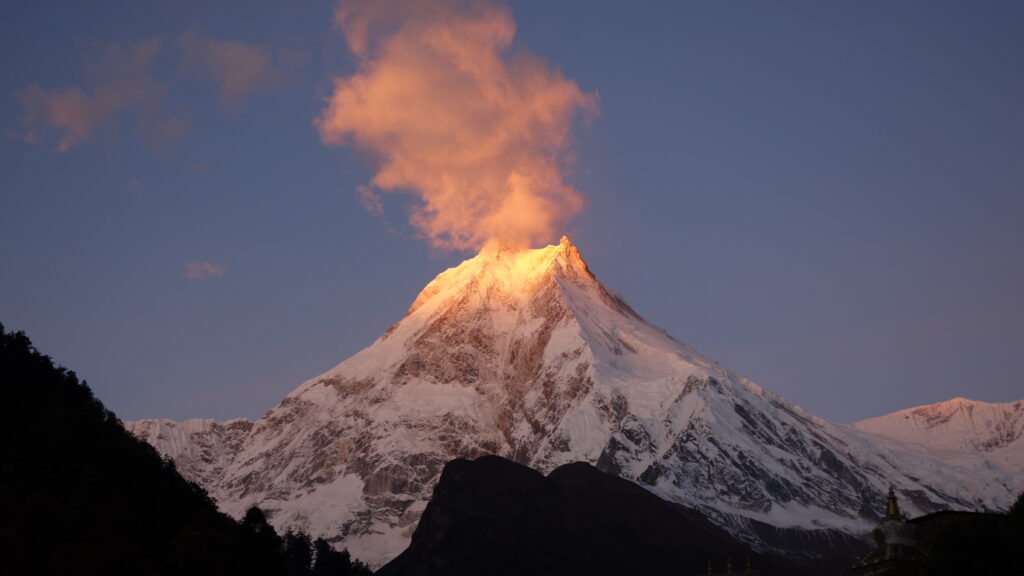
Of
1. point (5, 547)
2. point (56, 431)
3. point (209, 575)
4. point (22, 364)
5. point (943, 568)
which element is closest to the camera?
point (943, 568)

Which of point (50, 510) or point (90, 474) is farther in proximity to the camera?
point (90, 474)

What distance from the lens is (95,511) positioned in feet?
428

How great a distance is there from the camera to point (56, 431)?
506 ft

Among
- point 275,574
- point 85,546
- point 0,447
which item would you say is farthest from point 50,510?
point 0,447

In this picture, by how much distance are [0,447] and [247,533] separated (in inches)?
1281

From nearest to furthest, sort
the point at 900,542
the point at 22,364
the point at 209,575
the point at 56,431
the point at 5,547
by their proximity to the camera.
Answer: the point at 900,542 < the point at 5,547 < the point at 209,575 < the point at 56,431 < the point at 22,364

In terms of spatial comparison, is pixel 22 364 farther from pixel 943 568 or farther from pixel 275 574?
pixel 943 568

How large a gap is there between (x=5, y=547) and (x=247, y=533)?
112ft

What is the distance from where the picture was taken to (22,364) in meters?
198

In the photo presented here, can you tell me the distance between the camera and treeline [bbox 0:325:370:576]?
→ 4665 inches

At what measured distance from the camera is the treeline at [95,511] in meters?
118

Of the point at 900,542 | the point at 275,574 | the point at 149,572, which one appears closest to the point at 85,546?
the point at 149,572

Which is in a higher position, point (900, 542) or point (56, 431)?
point (56, 431)

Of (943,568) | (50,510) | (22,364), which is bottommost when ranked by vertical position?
(943,568)
